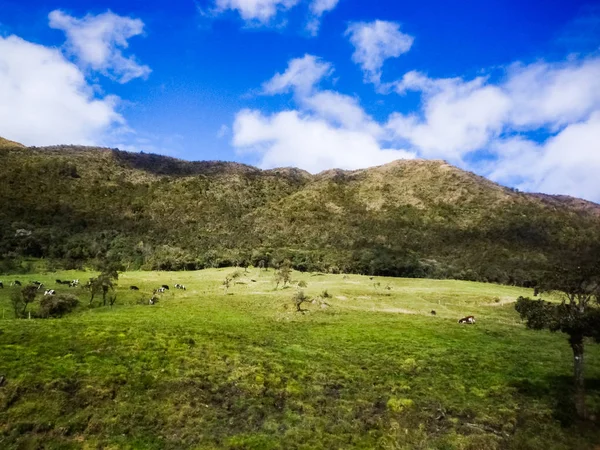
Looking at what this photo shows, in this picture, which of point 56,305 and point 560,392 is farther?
point 56,305

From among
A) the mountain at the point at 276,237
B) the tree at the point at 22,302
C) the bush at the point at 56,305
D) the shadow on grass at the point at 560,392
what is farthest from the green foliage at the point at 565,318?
the mountain at the point at 276,237

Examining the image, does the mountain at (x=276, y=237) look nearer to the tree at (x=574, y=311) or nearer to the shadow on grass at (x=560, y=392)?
the shadow on grass at (x=560, y=392)

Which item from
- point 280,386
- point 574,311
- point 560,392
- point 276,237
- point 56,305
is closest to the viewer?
point 574,311

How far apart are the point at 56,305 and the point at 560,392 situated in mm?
55600

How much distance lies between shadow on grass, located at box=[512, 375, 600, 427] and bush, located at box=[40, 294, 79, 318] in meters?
52.2

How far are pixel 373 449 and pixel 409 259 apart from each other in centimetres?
12239

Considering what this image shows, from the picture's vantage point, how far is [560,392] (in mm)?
29625

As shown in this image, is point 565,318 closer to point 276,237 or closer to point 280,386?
point 280,386

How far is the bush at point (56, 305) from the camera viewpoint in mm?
50125

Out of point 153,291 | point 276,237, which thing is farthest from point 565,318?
point 276,237

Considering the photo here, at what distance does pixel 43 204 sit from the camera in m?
171

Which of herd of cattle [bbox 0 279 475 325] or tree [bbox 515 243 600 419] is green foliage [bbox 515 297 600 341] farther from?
herd of cattle [bbox 0 279 475 325]

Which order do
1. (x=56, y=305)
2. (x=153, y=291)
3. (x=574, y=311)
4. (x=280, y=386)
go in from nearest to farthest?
(x=574, y=311), (x=280, y=386), (x=56, y=305), (x=153, y=291)

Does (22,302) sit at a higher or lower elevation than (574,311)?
lower
